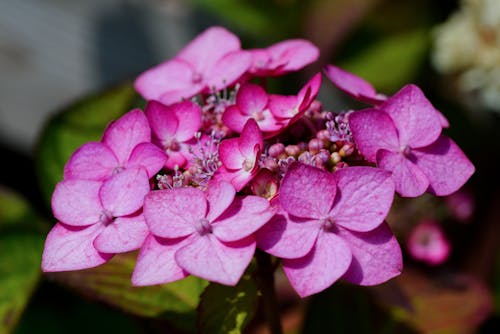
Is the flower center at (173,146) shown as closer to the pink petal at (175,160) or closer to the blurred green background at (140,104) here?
the pink petal at (175,160)

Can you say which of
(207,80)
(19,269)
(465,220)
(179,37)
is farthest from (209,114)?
(179,37)

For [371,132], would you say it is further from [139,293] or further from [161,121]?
[139,293]

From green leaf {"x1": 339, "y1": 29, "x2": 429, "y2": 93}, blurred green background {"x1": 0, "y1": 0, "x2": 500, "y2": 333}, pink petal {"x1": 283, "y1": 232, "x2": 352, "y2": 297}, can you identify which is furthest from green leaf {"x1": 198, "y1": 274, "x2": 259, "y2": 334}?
green leaf {"x1": 339, "y1": 29, "x2": 429, "y2": 93}

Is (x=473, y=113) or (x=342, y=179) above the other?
(x=342, y=179)

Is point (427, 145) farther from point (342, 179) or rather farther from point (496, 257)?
point (496, 257)

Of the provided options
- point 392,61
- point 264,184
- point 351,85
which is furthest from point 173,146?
point 392,61
